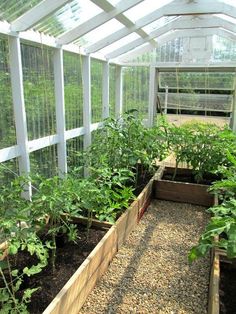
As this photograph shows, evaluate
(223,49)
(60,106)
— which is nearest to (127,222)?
(60,106)

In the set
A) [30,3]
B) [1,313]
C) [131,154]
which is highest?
[30,3]

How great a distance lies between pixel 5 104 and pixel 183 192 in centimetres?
231

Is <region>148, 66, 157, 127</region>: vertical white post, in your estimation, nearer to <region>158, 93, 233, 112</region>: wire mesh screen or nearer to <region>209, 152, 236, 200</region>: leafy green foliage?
<region>158, 93, 233, 112</region>: wire mesh screen

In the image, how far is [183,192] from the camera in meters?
3.42

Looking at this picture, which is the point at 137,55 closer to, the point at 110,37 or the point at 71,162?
the point at 110,37

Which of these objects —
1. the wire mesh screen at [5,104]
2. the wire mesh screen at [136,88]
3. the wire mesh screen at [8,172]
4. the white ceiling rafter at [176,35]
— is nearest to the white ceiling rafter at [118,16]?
the wire mesh screen at [5,104]

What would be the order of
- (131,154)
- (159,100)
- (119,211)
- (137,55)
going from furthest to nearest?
(159,100) < (137,55) < (131,154) < (119,211)

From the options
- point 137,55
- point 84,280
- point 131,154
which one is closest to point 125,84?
point 137,55

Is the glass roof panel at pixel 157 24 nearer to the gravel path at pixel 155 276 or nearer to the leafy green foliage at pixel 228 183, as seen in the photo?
the leafy green foliage at pixel 228 183

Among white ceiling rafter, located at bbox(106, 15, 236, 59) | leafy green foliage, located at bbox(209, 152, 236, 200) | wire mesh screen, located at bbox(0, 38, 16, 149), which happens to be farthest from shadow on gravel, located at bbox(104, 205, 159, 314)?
white ceiling rafter, located at bbox(106, 15, 236, 59)

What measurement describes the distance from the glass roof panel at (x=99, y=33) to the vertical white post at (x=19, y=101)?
1245 mm

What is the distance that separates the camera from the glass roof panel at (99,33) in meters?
3.50

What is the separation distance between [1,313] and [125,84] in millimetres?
4750

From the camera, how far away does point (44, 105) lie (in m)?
3.09
